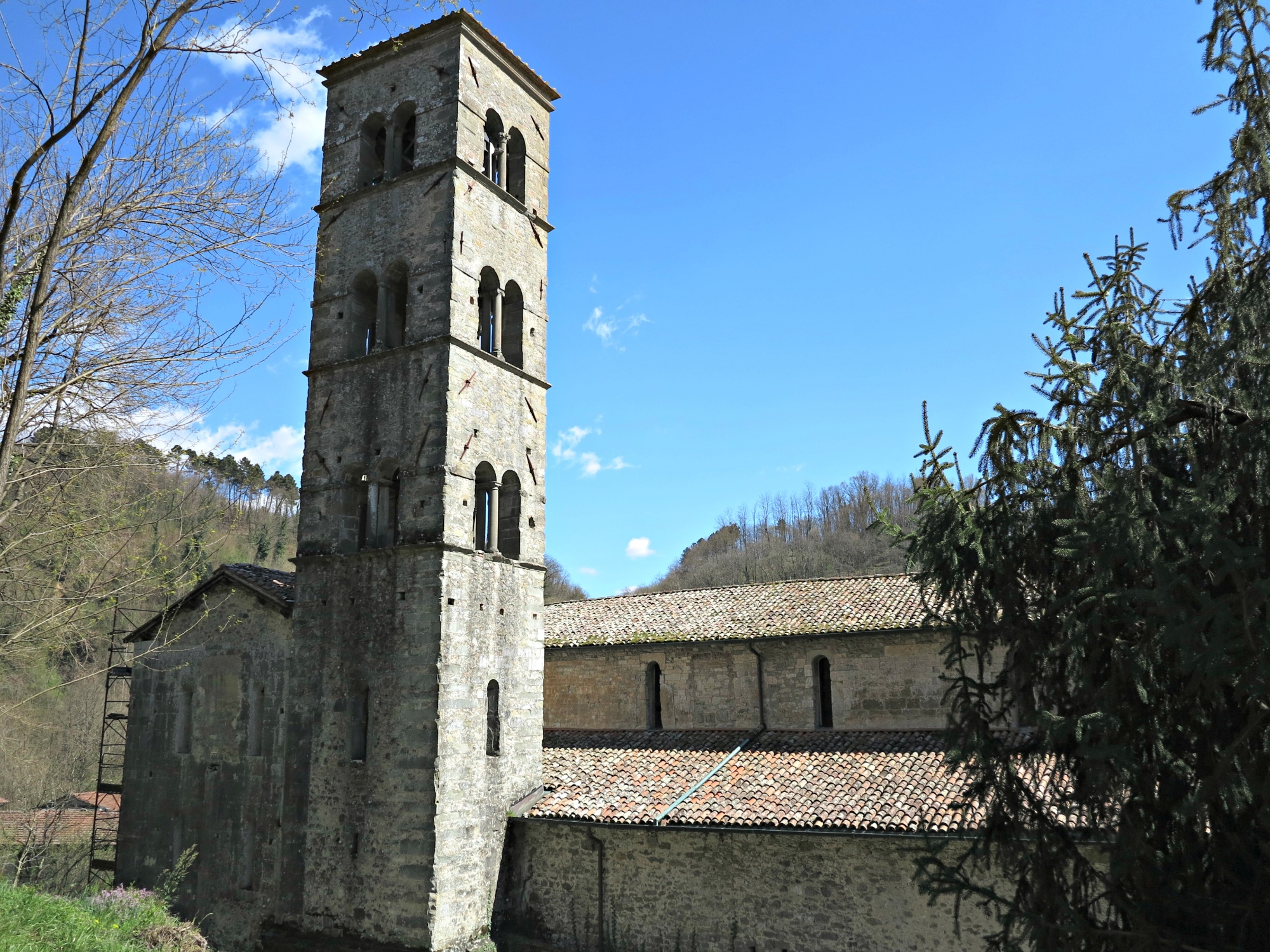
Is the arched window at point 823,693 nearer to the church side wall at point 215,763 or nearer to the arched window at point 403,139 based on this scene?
the church side wall at point 215,763

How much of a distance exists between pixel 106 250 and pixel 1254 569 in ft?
31.0

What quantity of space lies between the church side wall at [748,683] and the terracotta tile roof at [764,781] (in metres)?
0.35

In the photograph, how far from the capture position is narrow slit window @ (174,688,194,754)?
684 inches

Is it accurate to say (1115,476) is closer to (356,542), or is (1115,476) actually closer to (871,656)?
(871,656)

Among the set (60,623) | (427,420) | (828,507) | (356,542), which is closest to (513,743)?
(356,542)

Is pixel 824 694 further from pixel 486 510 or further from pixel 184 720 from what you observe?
pixel 184 720

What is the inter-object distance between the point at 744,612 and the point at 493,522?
20.1ft

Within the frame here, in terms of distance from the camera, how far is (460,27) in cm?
1736

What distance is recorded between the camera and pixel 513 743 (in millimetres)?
15844

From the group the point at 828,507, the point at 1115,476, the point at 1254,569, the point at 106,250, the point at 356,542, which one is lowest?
the point at 1254,569

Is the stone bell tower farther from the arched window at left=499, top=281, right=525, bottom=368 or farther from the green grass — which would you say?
the green grass

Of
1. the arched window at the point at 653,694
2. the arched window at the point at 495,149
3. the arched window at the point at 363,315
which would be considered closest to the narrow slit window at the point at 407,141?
the arched window at the point at 495,149

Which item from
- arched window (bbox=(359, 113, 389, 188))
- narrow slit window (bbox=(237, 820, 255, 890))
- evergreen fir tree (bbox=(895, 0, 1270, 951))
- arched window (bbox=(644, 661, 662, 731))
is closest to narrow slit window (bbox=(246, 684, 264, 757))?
narrow slit window (bbox=(237, 820, 255, 890))

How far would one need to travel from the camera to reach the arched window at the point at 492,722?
607 inches
